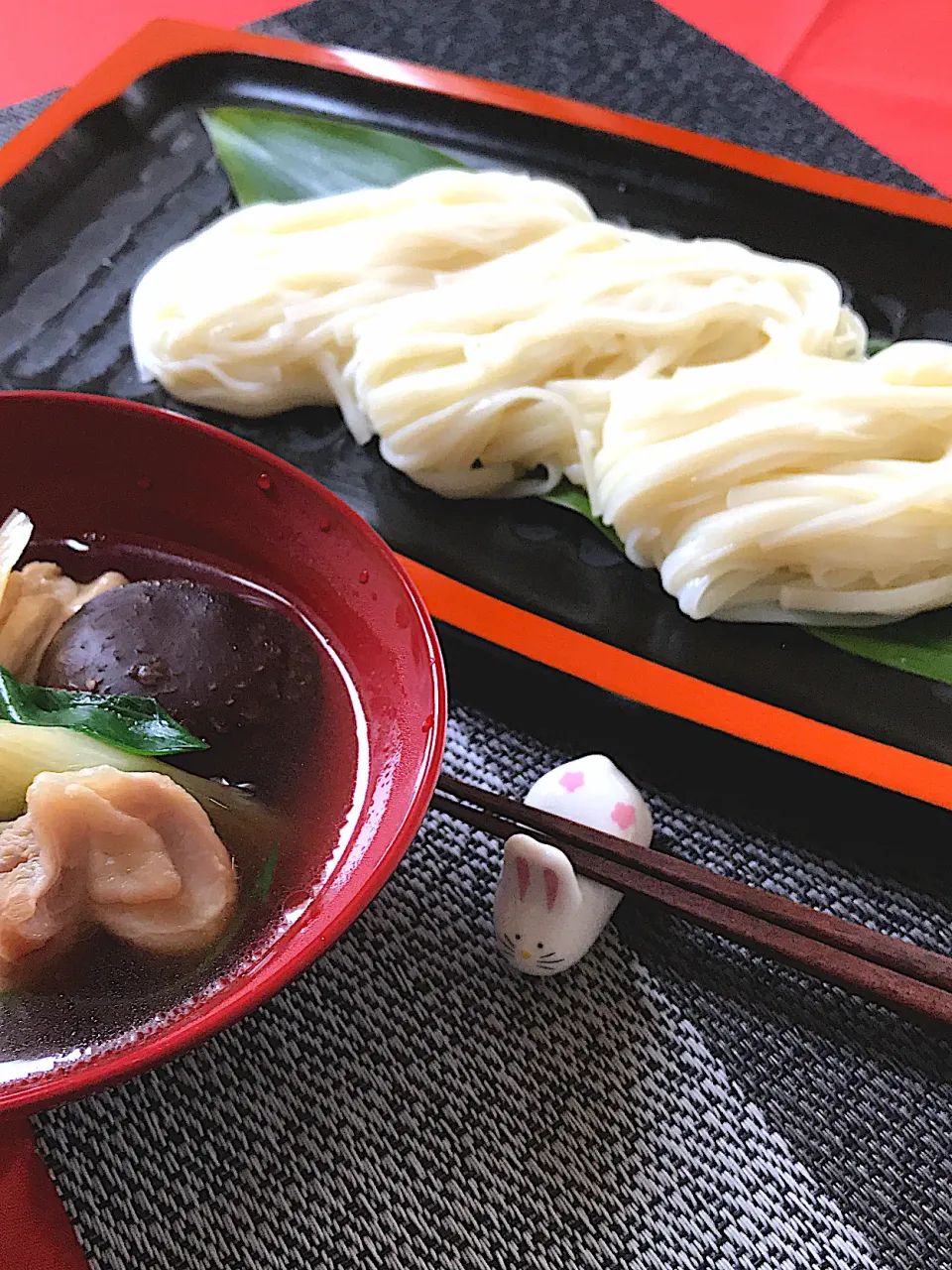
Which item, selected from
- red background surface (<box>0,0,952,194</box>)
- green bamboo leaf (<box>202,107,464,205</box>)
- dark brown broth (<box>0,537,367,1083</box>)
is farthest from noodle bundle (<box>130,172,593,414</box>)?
red background surface (<box>0,0,952,194</box>)

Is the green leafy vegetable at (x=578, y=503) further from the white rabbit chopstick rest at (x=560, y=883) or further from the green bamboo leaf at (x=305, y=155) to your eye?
the green bamboo leaf at (x=305, y=155)

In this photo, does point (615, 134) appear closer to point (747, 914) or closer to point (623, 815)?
point (623, 815)

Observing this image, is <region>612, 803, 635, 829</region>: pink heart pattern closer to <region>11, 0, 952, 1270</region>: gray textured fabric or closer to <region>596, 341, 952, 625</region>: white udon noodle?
<region>11, 0, 952, 1270</region>: gray textured fabric

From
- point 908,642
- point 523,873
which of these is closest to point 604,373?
point 908,642

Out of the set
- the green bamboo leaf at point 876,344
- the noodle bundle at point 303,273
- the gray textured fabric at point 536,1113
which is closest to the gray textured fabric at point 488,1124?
the gray textured fabric at point 536,1113

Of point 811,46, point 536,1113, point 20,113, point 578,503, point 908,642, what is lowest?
point 536,1113

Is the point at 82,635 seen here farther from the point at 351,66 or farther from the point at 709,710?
the point at 351,66
